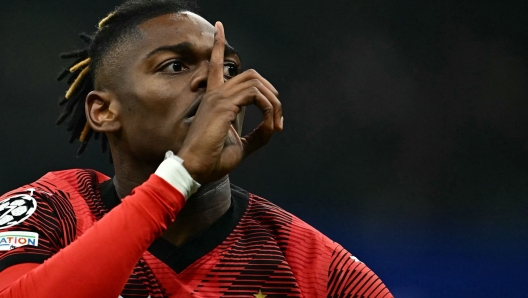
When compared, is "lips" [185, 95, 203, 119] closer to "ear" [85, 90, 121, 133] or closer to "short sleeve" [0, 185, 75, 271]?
"ear" [85, 90, 121, 133]

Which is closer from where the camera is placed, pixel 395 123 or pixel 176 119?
pixel 176 119

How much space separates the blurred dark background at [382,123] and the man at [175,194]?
6.30 feet

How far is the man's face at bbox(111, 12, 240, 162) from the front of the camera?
1.93 metres

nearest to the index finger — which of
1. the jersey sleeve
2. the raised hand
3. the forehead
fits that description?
the raised hand

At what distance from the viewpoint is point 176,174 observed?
1.65 meters

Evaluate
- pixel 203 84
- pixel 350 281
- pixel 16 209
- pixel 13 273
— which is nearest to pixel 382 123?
pixel 350 281

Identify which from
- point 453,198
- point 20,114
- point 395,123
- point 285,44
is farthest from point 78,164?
point 453,198

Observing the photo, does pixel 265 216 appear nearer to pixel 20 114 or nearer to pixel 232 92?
pixel 232 92

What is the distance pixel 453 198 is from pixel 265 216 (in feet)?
7.15

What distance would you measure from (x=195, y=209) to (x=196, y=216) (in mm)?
20

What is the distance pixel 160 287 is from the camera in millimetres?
1923

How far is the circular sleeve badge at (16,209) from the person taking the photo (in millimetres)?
1831

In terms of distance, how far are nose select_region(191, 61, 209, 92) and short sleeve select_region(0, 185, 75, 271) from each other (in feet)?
1.51

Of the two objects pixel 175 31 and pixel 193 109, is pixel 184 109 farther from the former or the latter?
pixel 175 31
